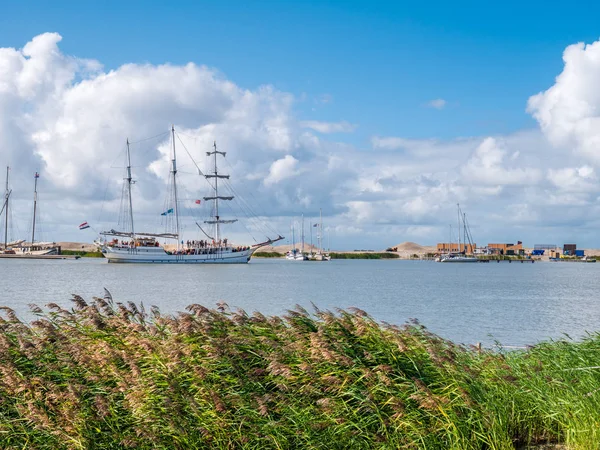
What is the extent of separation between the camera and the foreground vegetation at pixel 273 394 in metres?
8.35

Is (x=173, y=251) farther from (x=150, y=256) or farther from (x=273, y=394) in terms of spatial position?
(x=273, y=394)

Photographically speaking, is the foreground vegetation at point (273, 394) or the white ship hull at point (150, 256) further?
the white ship hull at point (150, 256)

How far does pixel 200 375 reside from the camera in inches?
333

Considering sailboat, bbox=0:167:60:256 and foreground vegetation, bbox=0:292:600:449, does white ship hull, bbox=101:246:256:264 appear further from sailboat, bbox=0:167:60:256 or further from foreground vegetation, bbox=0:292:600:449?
foreground vegetation, bbox=0:292:600:449

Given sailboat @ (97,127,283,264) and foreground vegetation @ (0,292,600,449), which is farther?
sailboat @ (97,127,283,264)

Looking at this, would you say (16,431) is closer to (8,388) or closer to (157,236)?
(8,388)

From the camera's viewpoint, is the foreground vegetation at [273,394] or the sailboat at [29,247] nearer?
the foreground vegetation at [273,394]

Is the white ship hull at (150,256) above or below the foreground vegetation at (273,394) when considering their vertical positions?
above

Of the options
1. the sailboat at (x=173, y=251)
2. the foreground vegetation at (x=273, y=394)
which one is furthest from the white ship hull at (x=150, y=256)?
the foreground vegetation at (x=273, y=394)

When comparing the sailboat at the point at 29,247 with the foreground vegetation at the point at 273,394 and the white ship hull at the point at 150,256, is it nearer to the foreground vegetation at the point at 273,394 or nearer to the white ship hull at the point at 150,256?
the white ship hull at the point at 150,256

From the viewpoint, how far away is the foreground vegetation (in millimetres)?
8352

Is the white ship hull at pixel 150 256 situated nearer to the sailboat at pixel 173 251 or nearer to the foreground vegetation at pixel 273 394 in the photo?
the sailboat at pixel 173 251

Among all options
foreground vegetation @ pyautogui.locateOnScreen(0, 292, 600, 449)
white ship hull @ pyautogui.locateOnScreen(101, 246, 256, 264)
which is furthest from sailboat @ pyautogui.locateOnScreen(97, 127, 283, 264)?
foreground vegetation @ pyautogui.locateOnScreen(0, 292, 600, 449)

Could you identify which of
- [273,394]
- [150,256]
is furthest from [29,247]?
[273,394]
